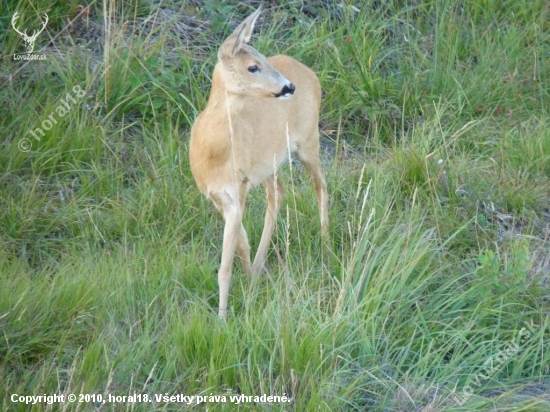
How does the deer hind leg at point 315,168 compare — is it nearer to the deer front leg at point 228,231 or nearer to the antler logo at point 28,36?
the deer front leg at point 228,231

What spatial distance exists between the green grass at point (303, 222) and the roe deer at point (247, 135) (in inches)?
6.7

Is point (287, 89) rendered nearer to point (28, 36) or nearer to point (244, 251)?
point (244, 251)

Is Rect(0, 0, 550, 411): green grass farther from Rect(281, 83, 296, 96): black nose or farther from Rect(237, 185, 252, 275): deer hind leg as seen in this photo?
Rect(281, 83, 296, 96): black nose

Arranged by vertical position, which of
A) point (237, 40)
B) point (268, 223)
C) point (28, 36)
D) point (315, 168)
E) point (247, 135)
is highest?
point (237, 40)

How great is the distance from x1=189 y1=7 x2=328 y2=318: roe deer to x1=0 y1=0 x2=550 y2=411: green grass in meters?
0.17

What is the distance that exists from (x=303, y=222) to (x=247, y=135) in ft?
2.21

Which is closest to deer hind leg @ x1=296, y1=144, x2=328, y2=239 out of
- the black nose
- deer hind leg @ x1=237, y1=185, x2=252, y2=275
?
deer hind leg @ x1=237, y1=185, x2=252, y2=275

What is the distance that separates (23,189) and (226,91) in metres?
1.63

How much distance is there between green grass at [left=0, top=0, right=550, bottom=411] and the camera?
4426 mm

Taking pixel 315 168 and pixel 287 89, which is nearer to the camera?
pixel 287 89

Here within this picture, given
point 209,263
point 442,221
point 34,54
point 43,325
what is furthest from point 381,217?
point 34,54

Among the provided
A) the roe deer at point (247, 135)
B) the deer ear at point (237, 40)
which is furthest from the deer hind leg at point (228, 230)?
the deer ear at point (237, 40)

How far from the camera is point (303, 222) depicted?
5.99 metres

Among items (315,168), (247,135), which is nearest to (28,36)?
(247,135)
